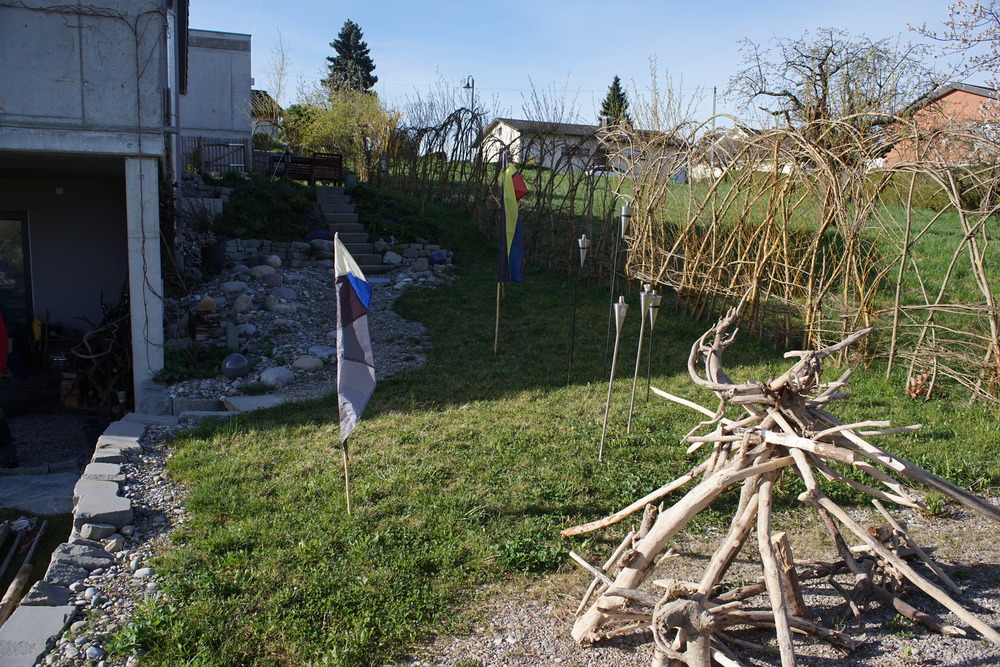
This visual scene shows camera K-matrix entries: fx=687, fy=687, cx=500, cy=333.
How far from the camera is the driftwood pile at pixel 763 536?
269cm

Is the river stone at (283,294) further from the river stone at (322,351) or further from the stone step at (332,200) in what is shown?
the stone step at (332,200)

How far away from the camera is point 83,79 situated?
23.5ft

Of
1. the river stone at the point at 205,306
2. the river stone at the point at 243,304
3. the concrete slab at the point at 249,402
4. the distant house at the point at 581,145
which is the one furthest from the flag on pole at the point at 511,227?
the river stone at the point at 243,304

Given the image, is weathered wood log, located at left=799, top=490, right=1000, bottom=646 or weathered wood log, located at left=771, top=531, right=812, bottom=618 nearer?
weathered wood log, located at left=799, top=490, right=1000, bottom=646

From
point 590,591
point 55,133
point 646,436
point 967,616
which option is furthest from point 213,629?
point 55,133

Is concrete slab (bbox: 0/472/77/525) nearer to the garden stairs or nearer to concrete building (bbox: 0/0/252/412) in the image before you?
concrete building (bbox: 0/0/252/412)

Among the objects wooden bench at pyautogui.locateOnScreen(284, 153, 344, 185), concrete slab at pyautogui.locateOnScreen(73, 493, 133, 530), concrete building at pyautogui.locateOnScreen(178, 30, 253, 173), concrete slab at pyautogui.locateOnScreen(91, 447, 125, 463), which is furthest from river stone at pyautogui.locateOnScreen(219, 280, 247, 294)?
concrete building at pyautogui.locateOnScreen(178, 30, 253, 173)

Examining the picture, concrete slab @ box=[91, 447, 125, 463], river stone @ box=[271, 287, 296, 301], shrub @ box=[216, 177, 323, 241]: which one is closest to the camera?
concrete slab @ box=[91, 447, 125, 463]

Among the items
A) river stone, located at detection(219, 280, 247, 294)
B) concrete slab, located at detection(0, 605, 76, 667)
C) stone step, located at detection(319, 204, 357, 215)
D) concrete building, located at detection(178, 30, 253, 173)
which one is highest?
concrete building, located at detection(178, 30, 253, 173)

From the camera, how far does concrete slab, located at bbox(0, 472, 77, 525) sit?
18.9 ft

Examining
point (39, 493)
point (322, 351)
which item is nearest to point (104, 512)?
point (39, 493)

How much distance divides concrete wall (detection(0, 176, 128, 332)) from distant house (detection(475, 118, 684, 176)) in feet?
21.3

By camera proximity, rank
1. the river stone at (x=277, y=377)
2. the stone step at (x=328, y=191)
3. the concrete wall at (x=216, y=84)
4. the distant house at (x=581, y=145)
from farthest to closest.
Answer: the concrete wall at (x=216, y=84) < the stone step at (x=328, y=191) < the distant house at (x=581, y=145) < the river stone at (x=277, y=377)

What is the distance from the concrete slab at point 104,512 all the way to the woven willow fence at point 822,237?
5213mm
